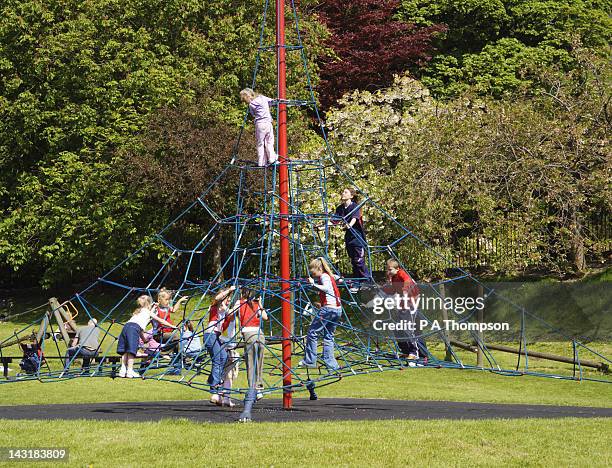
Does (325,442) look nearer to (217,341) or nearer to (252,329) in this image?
(252,329)

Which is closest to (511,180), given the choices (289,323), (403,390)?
(403,390)

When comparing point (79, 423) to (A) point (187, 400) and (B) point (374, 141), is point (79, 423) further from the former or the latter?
(B) point (374, 141)

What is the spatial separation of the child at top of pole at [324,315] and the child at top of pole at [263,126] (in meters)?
1.49

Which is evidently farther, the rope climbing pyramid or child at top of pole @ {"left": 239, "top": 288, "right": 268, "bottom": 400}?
the rope climbing pyramid

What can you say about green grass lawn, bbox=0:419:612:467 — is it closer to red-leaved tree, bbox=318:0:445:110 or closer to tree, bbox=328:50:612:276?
tree, bbox=328:50:612:276

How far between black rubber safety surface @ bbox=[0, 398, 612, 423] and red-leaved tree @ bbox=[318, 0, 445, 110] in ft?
66.9

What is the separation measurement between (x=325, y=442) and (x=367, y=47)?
2643 cm

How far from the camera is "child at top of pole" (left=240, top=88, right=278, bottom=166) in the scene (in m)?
12.7

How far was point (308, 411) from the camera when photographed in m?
13.1

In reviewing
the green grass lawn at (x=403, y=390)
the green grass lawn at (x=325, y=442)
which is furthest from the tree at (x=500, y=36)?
the green grass lawn at (x=325, y=442)

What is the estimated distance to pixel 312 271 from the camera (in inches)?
488

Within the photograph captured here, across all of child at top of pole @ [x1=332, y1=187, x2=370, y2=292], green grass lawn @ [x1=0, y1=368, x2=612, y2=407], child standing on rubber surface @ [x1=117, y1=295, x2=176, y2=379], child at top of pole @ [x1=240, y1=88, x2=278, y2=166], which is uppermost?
child at top of pole @ [x1=240, y1=88, x2=278, y2=166]

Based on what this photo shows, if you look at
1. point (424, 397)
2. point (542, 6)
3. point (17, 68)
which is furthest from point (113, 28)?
point (424, 397)

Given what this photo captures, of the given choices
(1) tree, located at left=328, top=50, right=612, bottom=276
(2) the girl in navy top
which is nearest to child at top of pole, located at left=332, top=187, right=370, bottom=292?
(2) the girl in navy top
